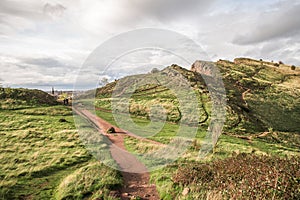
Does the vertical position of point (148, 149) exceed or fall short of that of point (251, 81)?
it falls short

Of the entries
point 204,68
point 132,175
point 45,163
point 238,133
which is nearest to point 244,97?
point 238,133

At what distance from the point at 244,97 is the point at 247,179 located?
5452cm

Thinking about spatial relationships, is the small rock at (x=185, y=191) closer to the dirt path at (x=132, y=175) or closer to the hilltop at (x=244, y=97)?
the dirt path at (x=132, y=175)

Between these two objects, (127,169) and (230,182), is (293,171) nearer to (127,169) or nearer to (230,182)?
(230,182)

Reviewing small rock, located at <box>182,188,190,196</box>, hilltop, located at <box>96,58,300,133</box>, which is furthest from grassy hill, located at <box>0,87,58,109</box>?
small rock, located at <box>182,188,190,196</box>

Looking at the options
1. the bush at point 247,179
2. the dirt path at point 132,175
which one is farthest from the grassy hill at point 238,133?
the dirt path at point 132,175

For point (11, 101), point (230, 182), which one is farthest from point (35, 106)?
point (230, 182)

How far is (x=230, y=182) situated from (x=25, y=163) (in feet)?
51.1

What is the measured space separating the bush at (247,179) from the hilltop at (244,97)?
30.9m

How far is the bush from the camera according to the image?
9352 mm

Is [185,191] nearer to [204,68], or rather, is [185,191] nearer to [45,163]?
[45,163]

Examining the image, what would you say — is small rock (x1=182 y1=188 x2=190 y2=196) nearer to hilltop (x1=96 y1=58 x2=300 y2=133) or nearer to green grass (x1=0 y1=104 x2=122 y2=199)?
green grass (x1=0 y1=104 x2=122 y2=199)

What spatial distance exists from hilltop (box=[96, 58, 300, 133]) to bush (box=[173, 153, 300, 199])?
3095 centimetres

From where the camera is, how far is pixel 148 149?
2412 centimetres
